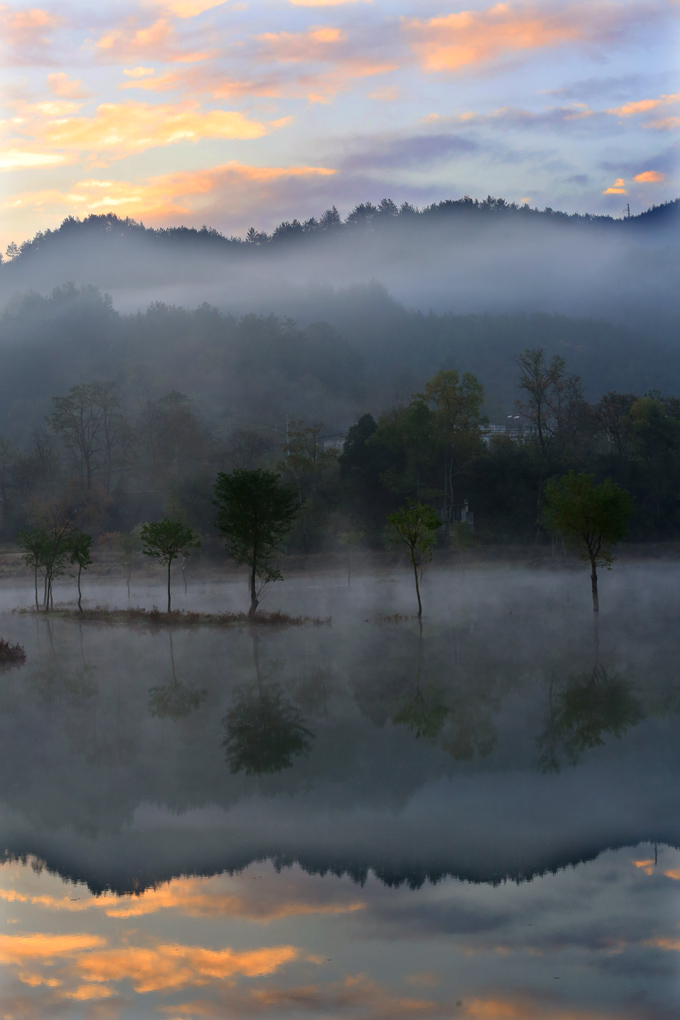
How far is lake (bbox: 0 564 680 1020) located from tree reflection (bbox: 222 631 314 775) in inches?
4.2

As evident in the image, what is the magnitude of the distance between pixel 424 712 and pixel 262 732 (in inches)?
181

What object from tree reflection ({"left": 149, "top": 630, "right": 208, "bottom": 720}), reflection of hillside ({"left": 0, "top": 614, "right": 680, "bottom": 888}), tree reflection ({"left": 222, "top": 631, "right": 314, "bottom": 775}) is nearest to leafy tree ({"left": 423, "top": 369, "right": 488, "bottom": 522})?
reflection of hillside ({"left": 0, "top": 614, "right": 680, "bottom": 888})

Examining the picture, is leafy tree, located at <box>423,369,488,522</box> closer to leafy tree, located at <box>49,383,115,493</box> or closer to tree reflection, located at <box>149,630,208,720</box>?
leafy tree, located at <box>49,383,115,493</box>

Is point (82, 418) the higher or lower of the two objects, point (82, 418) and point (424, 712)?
the higher

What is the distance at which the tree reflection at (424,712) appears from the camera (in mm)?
21938

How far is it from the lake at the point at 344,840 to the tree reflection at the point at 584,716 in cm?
10

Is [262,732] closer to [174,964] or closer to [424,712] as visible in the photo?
[424,712]

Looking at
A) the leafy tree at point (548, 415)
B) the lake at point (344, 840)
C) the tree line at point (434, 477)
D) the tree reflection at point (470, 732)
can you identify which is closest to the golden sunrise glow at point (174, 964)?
the lake at point (344, 840)

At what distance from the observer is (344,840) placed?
14.7 metres

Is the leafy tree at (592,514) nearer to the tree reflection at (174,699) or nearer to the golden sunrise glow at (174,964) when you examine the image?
the tree reflection at (174,699)

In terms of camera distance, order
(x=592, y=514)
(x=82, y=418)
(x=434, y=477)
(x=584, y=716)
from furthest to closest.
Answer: (x=82, y=418) → (x=434, y=477) → (x=592, y=514) → (x=584, y=716)

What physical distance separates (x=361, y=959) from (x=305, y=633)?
3128 cm

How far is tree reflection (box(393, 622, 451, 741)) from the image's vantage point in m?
21.9

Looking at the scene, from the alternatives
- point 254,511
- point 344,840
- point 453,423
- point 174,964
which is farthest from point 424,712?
point 453,423
